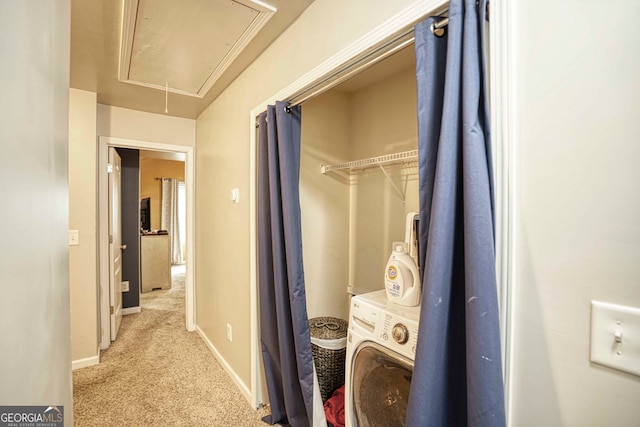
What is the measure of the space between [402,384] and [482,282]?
64 centimetres

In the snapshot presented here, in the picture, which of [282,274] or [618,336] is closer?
[618,336]

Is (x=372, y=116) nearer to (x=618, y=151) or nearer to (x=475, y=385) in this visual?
(x=618, y=151)

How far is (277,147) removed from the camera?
1.72 meters

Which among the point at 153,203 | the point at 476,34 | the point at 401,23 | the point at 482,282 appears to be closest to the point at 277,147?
the point at 401,23

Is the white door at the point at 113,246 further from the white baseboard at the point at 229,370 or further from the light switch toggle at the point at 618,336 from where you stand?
the light switch toggle at the point at 618,336

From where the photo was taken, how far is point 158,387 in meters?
2.25

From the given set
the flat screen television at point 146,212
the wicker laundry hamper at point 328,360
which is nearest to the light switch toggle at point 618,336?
the wicker laundry hamper at point 328,360

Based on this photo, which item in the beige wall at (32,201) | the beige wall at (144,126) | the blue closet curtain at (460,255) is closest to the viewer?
the beige wall at (32,201)

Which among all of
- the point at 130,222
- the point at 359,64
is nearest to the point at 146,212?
the point at 130,222

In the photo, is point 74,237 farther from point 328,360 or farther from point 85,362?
point 328,360

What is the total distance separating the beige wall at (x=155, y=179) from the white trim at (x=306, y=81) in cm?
604

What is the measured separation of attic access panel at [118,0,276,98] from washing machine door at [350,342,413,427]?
68.0 inches

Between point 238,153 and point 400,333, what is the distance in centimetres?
175

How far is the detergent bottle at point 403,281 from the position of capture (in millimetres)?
1294
